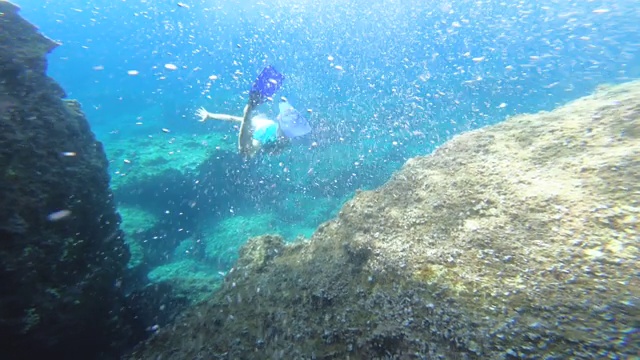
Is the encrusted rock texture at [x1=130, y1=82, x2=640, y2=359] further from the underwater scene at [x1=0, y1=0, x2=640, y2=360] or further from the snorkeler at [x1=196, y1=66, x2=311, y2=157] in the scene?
the snorkeler at [x1=196, y1=66, x2=311, y2=157]

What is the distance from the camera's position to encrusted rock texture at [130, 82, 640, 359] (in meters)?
2.08

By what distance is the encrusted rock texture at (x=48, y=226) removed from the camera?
11.6ft

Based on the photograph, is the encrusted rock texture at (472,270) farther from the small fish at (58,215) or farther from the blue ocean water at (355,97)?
the blue ocean water at (355,97)

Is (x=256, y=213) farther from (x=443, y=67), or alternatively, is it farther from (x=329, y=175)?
(x=443, y=67)

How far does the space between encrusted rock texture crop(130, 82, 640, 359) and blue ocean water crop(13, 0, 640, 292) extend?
23.6ft

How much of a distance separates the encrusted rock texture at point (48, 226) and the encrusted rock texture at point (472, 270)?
153 cm

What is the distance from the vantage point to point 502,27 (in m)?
30.4

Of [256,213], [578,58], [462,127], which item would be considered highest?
[578,58]

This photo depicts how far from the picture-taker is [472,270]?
257 cm

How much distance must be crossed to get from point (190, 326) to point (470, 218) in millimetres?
3407

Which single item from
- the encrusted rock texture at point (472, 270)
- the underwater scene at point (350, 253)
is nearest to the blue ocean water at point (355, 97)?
the underwater scene at point (350, 253)

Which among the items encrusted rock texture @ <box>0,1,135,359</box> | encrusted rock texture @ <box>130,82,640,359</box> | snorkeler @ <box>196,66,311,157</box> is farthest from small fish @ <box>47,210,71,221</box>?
snorkeler @ <box>196,66,311,157</box>

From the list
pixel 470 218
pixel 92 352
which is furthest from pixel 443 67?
pixel 92 352

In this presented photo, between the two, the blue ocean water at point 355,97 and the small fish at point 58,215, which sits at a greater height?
the blue ocean water at point 355,97
